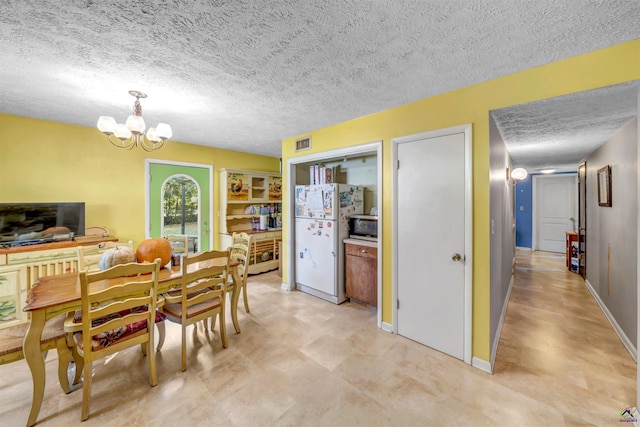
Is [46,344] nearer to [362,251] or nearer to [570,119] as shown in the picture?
[362,251]

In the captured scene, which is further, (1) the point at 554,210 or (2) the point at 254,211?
(1) the point at 554,210

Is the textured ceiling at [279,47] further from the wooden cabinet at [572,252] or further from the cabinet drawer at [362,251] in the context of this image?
the wooden cabinet at [572,252]

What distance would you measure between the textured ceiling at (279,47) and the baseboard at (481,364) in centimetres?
226

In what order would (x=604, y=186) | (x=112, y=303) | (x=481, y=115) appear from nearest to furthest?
(x=112, y=303) < (x=481, y=115) < (x=604, y=186)

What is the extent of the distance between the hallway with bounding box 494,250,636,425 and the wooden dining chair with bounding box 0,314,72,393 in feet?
10.3

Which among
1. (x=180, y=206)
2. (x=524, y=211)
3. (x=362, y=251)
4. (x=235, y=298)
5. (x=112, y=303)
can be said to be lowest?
(x=235, y=298)

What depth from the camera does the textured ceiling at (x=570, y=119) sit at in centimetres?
180

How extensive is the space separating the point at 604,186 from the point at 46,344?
213 inches

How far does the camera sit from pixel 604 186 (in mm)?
2957

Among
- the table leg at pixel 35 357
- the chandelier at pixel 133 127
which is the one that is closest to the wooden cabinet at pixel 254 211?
the chandelier at pixel 133 127

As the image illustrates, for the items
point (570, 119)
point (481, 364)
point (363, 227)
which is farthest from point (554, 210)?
point (481, 364)

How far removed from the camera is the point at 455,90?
7.10 ft

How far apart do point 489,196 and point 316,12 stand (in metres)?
1.82

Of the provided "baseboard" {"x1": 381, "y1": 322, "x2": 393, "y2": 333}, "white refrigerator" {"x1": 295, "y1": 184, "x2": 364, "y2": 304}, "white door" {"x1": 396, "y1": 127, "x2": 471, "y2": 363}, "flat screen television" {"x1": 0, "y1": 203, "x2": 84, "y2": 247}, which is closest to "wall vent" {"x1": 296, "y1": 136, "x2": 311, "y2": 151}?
"white refrigerator" {"x1": 295, "y1": 184, "x2": 364, "y2": 304}
